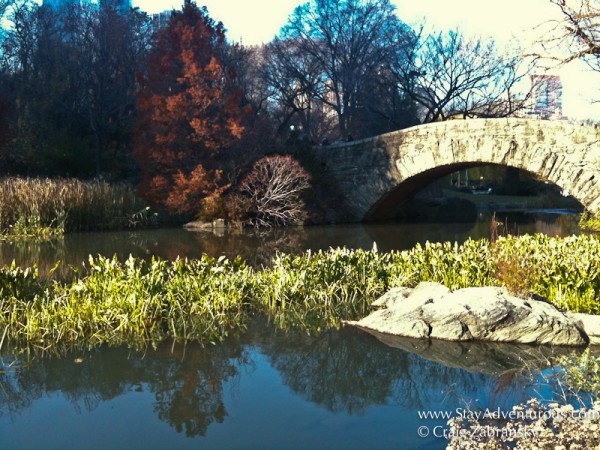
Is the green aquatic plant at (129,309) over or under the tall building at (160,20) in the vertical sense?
under

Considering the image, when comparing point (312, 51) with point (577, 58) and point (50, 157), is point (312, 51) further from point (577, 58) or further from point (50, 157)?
point (577, 58)

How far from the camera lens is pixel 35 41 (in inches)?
1154

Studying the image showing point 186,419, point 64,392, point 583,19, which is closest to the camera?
point 186,419

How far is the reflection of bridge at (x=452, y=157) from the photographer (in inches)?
619

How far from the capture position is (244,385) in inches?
189

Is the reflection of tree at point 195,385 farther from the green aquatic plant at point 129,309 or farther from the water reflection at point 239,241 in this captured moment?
the water reflection at point 239,241

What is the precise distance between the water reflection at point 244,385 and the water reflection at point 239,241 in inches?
209

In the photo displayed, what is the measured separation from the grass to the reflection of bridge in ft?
22.9

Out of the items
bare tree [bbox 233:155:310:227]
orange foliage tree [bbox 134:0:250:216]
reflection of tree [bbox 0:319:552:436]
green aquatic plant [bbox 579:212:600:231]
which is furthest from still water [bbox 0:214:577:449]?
orange foliage tree [bbox 134:0:250:216]

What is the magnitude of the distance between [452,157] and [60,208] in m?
10.5

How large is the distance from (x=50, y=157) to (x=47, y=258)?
1176cm

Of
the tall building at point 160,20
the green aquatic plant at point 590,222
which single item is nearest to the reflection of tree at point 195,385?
the green aquatic plant at point 590,222

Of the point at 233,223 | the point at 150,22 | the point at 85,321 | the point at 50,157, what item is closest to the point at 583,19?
the point at 85,321

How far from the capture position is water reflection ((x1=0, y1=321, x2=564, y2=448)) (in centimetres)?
420
